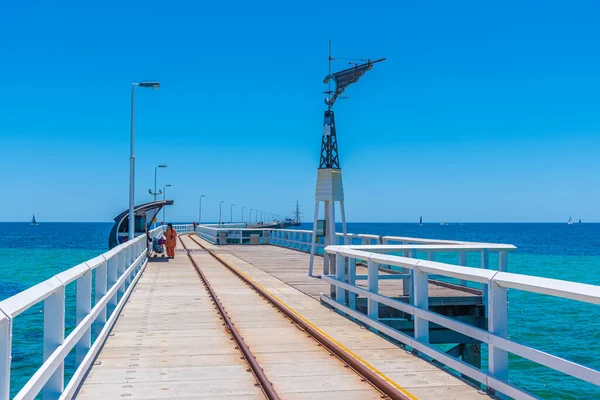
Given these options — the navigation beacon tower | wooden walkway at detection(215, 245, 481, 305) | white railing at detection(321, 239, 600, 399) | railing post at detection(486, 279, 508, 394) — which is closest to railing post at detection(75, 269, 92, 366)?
white railing at detection(321, 239, 600, 399)

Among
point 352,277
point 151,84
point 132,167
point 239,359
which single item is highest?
point 151,84

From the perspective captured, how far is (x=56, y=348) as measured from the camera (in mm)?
5711

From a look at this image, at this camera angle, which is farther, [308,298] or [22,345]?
[22,345]

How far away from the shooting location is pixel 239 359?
876 cm

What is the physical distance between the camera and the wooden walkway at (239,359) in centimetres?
701

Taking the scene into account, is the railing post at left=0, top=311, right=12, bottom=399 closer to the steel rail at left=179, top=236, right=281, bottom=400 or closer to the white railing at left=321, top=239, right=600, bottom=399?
the steel rail at left=179, top=236, right=281, bottom=400

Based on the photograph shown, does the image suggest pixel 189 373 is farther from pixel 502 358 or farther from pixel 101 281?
pixel 502 358

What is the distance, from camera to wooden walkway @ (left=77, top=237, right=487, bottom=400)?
23.0ft

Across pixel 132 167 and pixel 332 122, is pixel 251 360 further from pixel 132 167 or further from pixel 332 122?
pixel 132 167

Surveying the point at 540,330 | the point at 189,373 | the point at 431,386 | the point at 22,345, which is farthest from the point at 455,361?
the point at 540,330

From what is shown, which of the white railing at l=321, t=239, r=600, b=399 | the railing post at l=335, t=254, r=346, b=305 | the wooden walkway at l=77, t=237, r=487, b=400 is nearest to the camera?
the white railing at l=321, t=239, r=600, b=399

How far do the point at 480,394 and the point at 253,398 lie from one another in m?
2.32

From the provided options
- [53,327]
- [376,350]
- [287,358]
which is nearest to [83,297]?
[53,327]

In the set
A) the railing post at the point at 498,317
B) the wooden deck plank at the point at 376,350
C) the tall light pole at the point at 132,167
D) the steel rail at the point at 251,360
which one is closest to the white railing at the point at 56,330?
the steel rail at the point at 251,360
